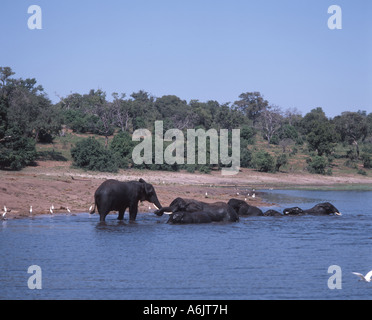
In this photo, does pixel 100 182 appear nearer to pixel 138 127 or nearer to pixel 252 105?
pixel 138 127

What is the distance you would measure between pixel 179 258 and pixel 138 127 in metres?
56.2

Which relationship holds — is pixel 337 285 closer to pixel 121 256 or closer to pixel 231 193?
pixel 121 256

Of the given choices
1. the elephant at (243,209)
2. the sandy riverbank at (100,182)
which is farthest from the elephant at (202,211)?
the sandy riverbank at (100,182)

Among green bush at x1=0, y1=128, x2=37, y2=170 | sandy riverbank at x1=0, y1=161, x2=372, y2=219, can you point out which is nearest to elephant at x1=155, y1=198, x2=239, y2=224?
sandy riverbank at x1=0, y1=161, x2=372, y2=219

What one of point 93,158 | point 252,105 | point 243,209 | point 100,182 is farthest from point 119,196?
point 252,105

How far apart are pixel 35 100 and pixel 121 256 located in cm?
3602

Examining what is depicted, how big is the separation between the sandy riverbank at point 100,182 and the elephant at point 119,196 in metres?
3.22

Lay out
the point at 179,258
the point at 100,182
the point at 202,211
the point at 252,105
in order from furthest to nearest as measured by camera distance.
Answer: the point at 252,105 → the point at 100,182 → the point at 202,211 → the point at 179,258

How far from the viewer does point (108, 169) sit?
41000 mm

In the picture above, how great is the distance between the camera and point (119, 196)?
19.7 meters

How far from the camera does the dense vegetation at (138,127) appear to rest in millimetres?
41688

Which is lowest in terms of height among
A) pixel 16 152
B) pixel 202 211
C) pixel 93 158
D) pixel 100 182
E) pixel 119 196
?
pixel 202 211

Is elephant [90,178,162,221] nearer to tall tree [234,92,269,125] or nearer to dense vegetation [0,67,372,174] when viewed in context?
dense vegetation [0,67,372,174]

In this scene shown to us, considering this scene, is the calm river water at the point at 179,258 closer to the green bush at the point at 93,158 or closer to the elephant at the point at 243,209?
the elephant at the point at 243,209
